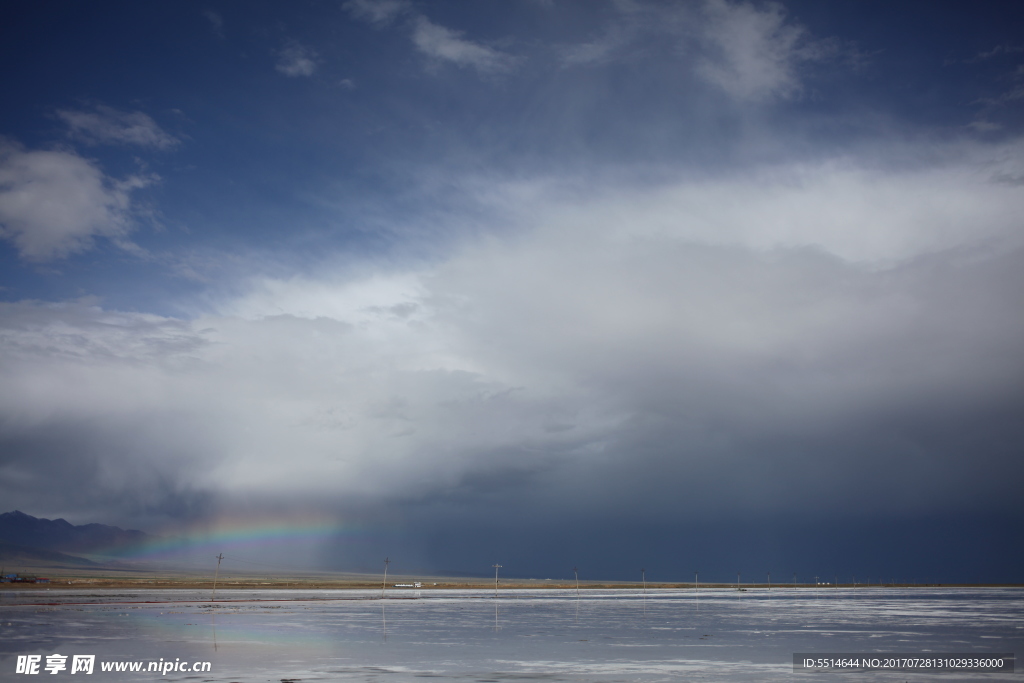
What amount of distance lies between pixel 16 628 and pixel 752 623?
63924 mm

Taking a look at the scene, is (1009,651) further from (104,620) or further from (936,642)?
(104,620)

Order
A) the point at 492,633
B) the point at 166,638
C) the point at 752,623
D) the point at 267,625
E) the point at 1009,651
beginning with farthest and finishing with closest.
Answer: the point at 752,623 < the point at 267,625 < the point at 492,633 < the point at 166,638 < the point at 1009,651

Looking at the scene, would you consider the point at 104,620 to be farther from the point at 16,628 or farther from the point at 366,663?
the point at 366,663

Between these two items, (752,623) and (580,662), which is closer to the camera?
(580,662)

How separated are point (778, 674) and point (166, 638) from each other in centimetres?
4050

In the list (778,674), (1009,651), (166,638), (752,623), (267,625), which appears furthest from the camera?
(752,623)

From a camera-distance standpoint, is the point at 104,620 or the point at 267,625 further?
the point at 104,620

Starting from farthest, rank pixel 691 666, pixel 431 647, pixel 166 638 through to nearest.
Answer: pixel 166 638 → pixel 431 647 → pixel 691 666

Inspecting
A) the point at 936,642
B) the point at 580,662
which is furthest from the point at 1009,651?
the point at 580,662

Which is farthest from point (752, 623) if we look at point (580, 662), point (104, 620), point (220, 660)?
point (104, 620)

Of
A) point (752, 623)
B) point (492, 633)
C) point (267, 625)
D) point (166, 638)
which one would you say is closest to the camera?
point (166, 638)

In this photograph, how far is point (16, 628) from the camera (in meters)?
54.8

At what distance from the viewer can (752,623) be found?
2623 inches

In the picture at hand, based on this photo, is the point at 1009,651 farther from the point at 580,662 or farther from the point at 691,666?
the point at 580,662
